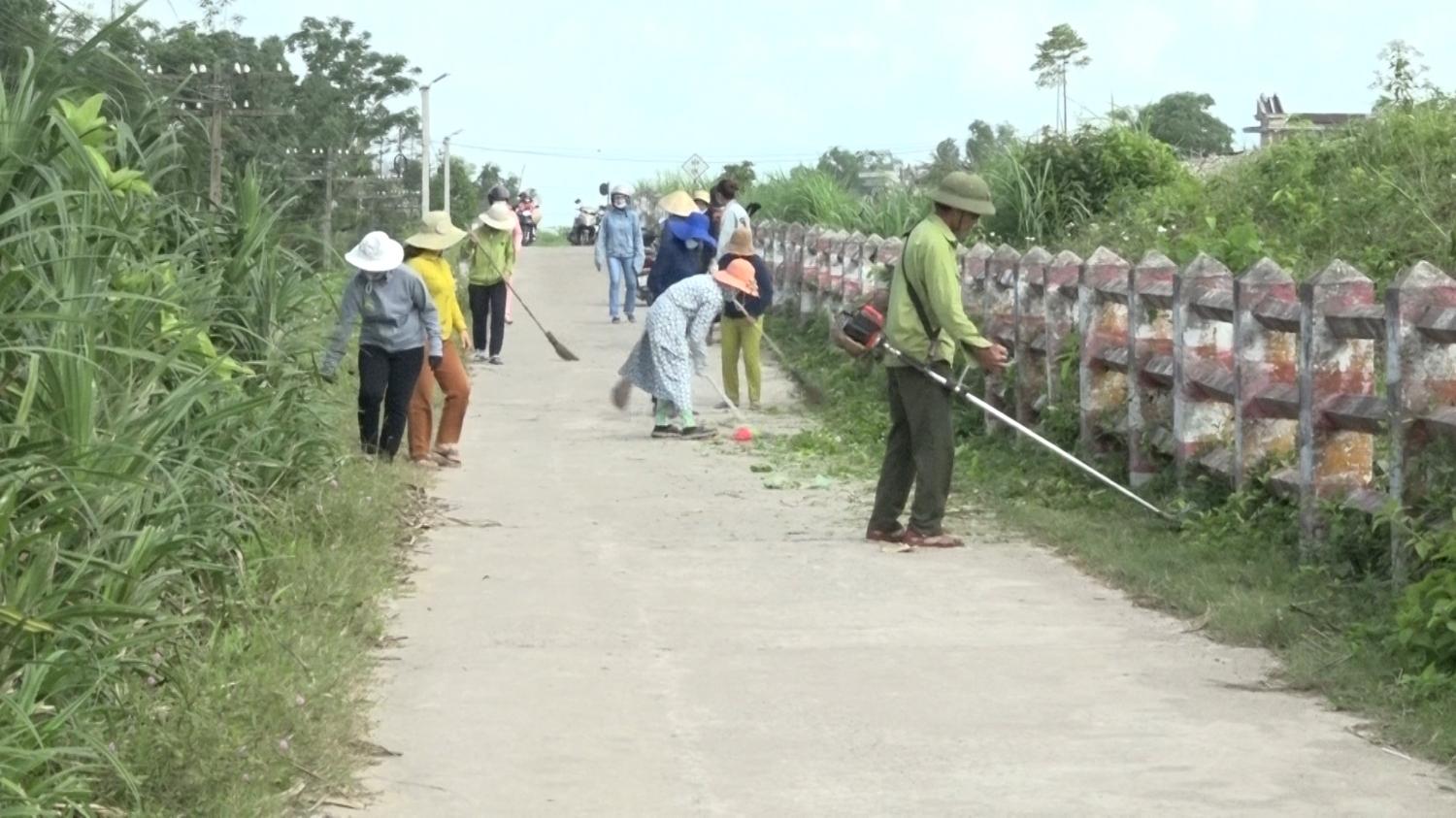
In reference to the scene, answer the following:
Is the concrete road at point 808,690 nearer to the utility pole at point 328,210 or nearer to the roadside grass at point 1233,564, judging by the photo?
the roadside grass at point 1233,564

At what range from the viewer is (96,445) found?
651 centimetres

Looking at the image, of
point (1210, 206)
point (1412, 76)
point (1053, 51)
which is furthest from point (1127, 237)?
point (1053, 51)

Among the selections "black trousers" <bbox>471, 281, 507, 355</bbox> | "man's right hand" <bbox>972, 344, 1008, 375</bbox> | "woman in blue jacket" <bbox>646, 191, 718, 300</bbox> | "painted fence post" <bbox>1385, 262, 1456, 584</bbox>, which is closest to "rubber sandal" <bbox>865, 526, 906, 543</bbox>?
"man's right hand" <bbox>972, 344, 1008, 375</bbox>

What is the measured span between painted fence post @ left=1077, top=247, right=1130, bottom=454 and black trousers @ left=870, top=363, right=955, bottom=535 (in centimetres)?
225

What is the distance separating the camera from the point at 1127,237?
67.3ft

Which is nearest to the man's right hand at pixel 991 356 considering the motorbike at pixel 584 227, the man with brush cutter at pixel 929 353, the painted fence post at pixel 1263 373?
the man with brush cutter at pixel 929 353

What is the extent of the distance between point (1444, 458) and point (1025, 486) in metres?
4.55

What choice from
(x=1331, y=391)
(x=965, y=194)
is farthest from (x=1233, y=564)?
(x=965, y=194)

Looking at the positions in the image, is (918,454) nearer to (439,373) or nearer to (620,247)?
(439,373)

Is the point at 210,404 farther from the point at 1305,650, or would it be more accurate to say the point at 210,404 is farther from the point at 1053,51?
the point at 1053,51

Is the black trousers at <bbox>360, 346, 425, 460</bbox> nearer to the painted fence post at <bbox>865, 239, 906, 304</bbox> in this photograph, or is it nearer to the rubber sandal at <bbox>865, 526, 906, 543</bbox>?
the rubber sandal at <bbox>865, 526, 906, 543</bbox>

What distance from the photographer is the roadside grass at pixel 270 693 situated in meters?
6.35

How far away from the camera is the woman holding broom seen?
1695 centimetres

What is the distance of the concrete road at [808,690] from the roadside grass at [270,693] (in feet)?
0.63
